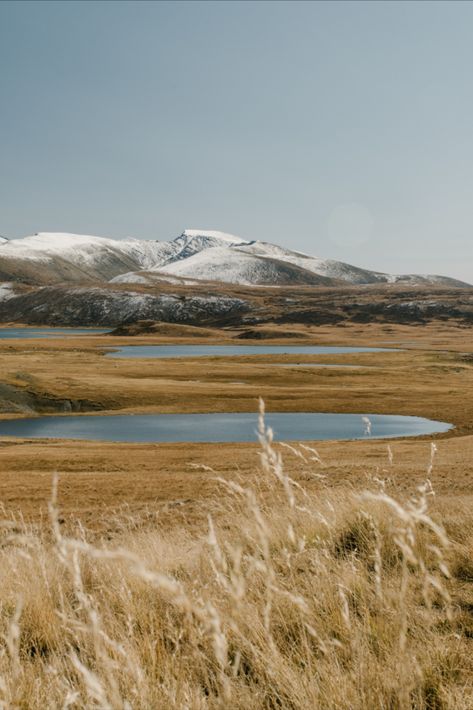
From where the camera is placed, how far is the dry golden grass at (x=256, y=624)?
8.00ft

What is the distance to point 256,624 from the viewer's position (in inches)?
167

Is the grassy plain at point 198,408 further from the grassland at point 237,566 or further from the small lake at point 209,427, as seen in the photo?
the small lake at point 209,427

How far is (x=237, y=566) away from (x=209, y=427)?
4340 centimetres

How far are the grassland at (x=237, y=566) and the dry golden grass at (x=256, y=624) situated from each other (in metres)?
0.02

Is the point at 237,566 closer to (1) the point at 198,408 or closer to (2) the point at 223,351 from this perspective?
(1) the point at 198,408

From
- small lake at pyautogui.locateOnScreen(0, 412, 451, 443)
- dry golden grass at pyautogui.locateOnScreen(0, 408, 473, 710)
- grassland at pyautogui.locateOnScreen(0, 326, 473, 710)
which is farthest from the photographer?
small lake at pyautogui.locateOnScreen(0, 412, 451, 443)

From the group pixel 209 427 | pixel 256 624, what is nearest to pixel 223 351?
pixel 209 427

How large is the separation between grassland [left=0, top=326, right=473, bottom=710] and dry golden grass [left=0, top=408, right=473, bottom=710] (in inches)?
0.9

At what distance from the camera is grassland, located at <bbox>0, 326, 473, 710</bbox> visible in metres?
2.83

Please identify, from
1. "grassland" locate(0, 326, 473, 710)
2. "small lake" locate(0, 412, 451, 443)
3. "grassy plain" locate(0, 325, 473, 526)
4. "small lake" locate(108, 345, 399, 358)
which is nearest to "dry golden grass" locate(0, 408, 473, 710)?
"grassland" locate(0, 326, 473, 710)

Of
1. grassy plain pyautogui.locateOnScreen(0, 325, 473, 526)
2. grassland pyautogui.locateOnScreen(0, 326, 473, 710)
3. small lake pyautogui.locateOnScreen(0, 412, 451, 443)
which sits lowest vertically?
small lake pyautogui.locateOnScreen(0, 412, 451, 443)

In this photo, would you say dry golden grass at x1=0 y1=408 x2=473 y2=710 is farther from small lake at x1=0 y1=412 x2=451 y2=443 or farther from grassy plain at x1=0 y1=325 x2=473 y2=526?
small lake at x1=0 y1=412 x2=451 y2=443

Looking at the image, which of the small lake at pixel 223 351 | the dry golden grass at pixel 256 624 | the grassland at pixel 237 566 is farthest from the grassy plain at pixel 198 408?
the small lake at pixel 223 351

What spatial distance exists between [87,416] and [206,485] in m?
30.6
